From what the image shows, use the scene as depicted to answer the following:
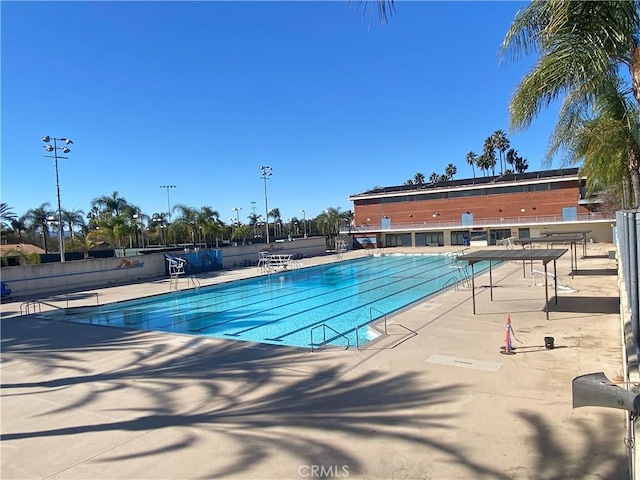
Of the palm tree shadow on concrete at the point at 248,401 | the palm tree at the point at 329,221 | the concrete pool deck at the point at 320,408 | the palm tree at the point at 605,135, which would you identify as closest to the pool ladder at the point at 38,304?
the concrete pool deck at the point at 320,408

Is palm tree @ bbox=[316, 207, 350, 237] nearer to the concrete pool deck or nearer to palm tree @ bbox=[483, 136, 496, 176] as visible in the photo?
palm tree @ bbox=[483, 136, 496, 176]

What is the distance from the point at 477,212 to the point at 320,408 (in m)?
51.8

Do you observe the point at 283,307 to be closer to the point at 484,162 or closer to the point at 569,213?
the point at 569,213

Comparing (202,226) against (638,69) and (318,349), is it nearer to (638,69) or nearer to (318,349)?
(318,349)

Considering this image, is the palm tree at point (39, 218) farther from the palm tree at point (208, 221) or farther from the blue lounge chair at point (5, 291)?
the blue lounge chair at point (5, 291)

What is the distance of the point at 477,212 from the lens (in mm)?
53844

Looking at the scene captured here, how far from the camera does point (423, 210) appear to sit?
189 feet

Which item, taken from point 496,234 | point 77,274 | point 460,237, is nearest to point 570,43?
point 77,274

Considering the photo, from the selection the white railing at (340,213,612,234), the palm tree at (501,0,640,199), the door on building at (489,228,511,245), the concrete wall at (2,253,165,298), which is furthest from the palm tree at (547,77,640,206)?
the door on building at (489,228,511,245)

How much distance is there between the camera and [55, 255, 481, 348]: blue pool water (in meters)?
14.6

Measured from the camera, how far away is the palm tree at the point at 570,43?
5.84 m

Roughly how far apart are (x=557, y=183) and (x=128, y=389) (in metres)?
52.0

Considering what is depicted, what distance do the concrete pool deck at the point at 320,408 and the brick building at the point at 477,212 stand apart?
40.7 m

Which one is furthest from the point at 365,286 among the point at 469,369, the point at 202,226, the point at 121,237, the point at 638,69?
the point at 202,226
